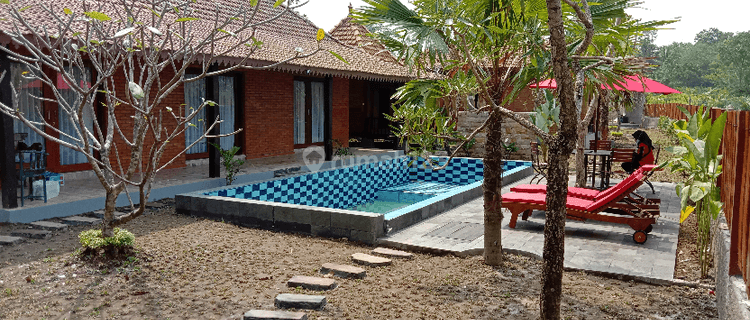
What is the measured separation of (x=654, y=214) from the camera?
7848mm

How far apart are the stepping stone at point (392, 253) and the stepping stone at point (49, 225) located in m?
4.53

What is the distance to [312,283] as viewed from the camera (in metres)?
5.67

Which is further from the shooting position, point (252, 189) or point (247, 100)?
point (247, 100)

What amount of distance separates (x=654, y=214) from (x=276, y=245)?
516cm

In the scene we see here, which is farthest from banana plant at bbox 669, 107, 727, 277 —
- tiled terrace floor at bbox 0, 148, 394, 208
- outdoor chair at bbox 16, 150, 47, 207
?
outdoor chair at bbox 16, 150, 47, 207

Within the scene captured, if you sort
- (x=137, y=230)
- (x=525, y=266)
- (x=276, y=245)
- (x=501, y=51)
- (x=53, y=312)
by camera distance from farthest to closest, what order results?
(x=137, y=230), (x=276, y=245), (x=525, y=266), (x=501, y=51), (x=53, y=312)

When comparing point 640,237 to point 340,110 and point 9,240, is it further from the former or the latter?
point 340,110

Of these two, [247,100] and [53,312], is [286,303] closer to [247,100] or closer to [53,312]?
[53,312]

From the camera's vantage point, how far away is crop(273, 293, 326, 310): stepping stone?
198 inches

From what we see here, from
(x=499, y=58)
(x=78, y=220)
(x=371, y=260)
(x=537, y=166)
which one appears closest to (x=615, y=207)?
(x=499, y=58)

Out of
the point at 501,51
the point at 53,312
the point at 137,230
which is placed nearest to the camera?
the point at 53,312

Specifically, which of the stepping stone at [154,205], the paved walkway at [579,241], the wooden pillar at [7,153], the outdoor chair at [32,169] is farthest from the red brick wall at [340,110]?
the wooden pillar at [7,153]

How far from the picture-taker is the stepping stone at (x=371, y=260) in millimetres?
6590

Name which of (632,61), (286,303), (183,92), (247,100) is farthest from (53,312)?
(247,100)
